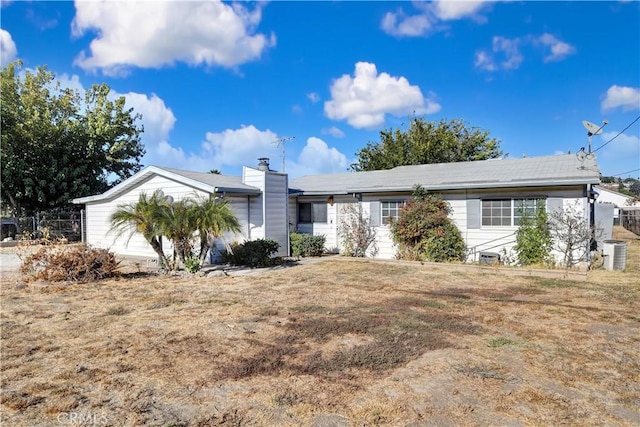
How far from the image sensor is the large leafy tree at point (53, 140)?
20.7m

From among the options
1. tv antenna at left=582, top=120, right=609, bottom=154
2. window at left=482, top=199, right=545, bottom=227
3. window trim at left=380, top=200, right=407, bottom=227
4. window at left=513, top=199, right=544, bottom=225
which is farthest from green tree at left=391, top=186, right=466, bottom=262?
tv antenna at left=582, top=120, right=609, bottom=154

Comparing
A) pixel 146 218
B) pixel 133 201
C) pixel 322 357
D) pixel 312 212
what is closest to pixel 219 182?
pixel 146 218

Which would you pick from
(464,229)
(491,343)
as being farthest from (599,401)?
(464,229)

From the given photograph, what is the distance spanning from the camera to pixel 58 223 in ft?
67.6

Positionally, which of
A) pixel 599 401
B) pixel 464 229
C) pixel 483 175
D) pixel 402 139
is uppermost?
pixel 402 139

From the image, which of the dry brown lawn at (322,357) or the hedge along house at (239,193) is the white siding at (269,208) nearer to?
the hedge along house at (239,193)

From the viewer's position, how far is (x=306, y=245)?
550 inches

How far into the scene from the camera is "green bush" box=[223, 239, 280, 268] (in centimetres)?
1167

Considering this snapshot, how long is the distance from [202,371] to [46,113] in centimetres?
2347

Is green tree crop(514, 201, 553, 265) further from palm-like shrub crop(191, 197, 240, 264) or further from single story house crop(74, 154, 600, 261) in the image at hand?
palm-like shrub crop(191, 197, 240, 264)

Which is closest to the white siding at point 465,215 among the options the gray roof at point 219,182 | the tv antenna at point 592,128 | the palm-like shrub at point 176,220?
the tv antenna at point 592,128

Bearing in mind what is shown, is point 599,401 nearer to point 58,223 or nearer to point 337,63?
point 337,63

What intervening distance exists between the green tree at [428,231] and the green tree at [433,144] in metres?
15.3

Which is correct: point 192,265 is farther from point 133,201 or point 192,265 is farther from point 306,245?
point 133,201
